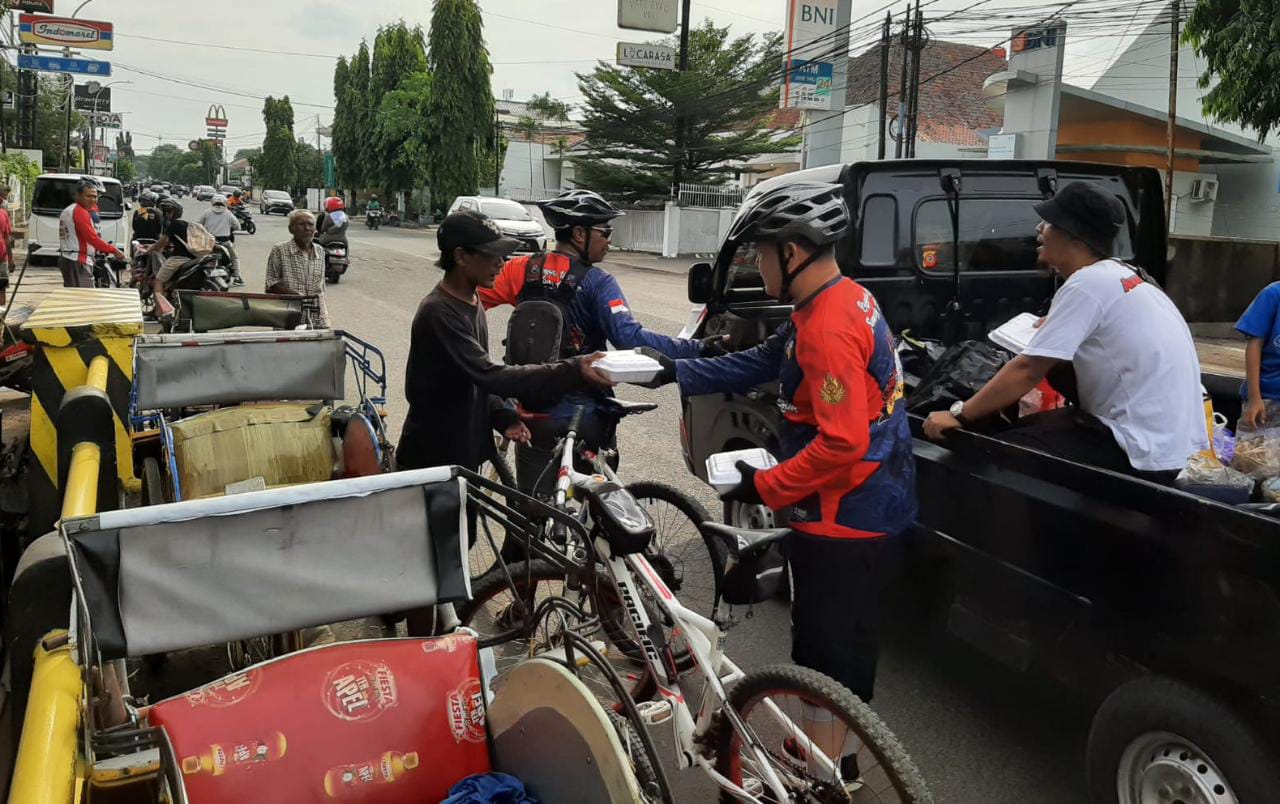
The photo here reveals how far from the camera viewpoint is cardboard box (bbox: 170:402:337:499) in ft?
15.7

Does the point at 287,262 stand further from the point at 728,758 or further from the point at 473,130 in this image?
the point at 473,130

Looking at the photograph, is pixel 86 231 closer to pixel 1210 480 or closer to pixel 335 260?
pixel 335 260

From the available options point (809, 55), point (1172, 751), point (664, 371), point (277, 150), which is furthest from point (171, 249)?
point (277, 150)

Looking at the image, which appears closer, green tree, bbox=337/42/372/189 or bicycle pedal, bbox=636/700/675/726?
bicycle pedal, bbox=636/700/675/726

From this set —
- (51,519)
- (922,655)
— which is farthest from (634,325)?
(51,519)

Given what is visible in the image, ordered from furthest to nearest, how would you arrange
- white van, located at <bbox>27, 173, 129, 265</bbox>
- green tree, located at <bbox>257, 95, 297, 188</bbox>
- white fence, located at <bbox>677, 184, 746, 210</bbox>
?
green tree, located at <bbox>257, 95, 297, 188</bbox> < white fence, located at <bbox>677, 184, 746, 210</bbox> < white van, located at <bbox>27, 173, 129, 265</bbox>

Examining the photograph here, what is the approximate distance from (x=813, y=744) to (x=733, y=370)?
1.38 m

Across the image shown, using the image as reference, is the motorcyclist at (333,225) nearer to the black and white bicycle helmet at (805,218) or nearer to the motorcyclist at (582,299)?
the motorcyclist at (582,299)

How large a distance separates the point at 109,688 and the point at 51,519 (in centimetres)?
263

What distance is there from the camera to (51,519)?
461cm

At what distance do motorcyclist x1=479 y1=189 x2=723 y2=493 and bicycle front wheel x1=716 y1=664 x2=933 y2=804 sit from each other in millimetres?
1752

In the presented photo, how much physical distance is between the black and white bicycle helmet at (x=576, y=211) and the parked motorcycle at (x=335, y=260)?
15778mm

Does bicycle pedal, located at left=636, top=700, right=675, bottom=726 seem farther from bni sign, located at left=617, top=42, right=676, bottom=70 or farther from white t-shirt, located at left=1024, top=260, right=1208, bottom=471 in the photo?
bni sign, located at left=617, top=42, right=676, bottom=70

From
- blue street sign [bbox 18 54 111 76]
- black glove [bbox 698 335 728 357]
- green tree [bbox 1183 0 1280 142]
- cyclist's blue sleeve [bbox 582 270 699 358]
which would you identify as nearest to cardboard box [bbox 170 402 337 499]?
cyclist's blue sleeve [bbox 582 270 699 358]
